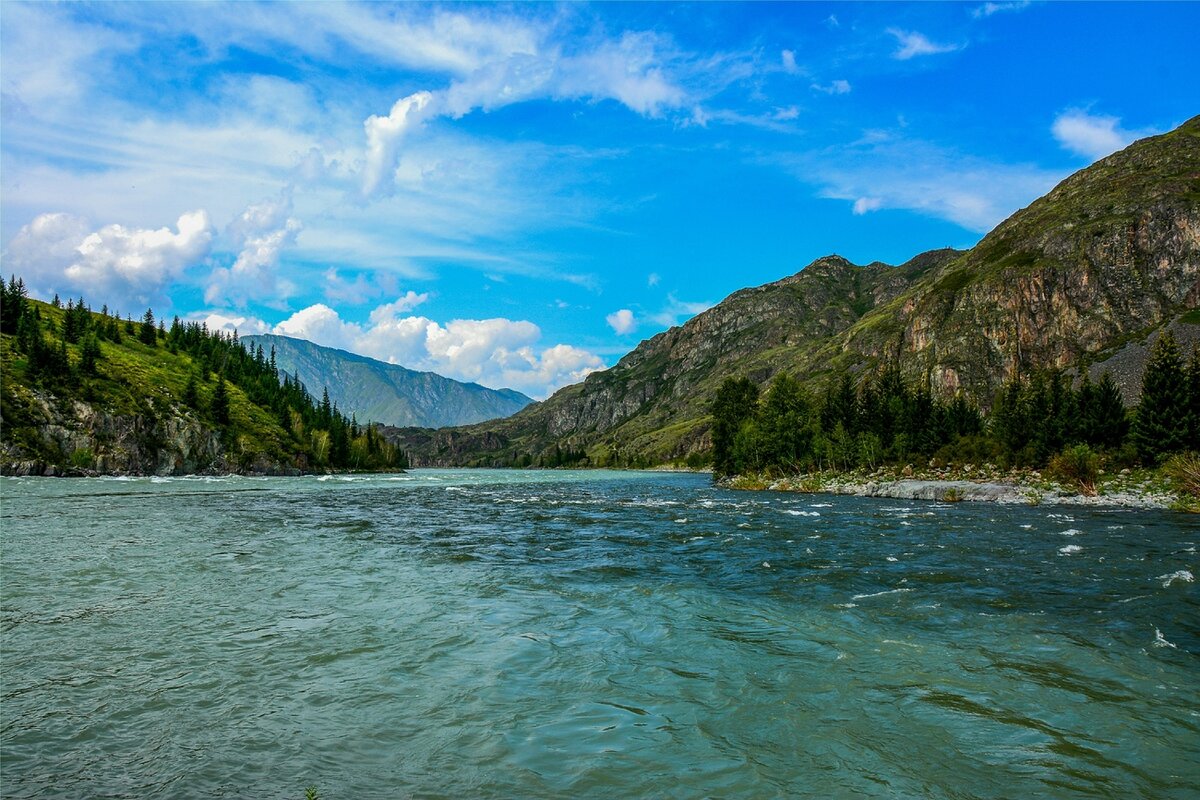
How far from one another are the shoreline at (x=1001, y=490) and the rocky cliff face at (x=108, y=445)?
12012cm

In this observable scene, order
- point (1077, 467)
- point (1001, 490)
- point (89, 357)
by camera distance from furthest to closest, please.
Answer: point (89, 357) → point (1077, 467) → point (1001, 490)

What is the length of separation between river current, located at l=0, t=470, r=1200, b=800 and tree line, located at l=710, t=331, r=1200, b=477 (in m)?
53.9

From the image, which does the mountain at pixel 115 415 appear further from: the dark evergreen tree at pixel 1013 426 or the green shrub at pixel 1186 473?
the dark evergreen tree at pixel 1013 426

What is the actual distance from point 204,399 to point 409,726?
191833 millimetres

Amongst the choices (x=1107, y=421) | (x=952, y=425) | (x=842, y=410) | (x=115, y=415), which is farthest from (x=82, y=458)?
(x=1107, y=421)

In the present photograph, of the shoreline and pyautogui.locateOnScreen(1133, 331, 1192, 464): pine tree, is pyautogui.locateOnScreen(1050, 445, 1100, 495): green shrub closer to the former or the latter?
the shoreline

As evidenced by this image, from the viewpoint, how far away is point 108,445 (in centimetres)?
12138

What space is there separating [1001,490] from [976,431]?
198ft

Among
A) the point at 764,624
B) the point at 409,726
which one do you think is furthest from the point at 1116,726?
the point at 409,726

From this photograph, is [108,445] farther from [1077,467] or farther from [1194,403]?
[1194,403]

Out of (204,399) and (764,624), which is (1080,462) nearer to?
(764,624)

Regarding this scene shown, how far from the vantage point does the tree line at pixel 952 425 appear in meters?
67.2

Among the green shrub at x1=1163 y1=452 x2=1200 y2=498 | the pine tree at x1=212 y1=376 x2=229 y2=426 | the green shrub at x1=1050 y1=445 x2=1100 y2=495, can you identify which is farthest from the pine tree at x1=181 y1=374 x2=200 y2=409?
the green shrub at x1=1163 y1=452 x2=1200 y2=498

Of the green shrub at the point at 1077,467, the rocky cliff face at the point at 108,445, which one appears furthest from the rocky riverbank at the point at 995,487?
the rocky cliff face at the point at 108,445
